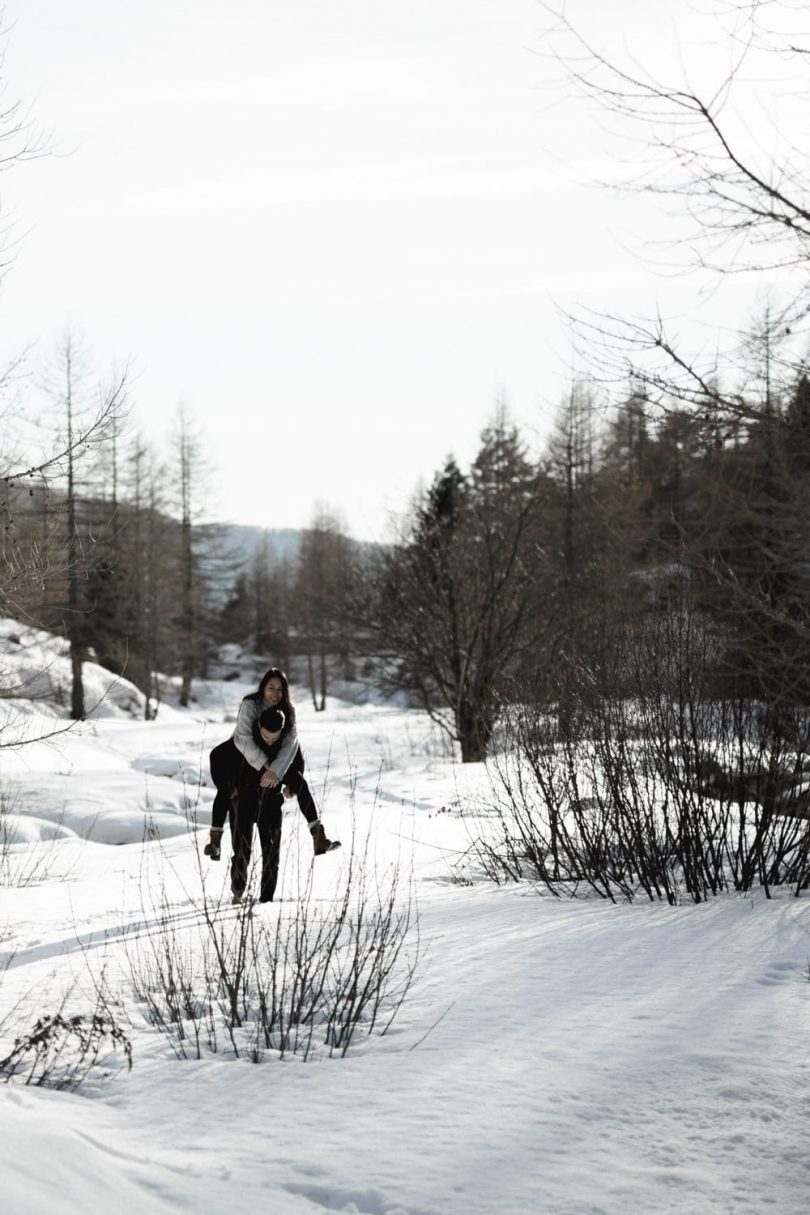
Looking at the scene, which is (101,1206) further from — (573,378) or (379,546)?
(379,546)

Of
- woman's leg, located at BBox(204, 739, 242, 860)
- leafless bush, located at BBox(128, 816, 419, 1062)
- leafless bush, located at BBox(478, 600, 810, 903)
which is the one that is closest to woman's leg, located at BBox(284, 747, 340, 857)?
woman's leg, located at BBox(204, 739, 242, 860)

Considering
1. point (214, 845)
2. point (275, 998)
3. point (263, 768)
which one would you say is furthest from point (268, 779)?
point (275, 998)

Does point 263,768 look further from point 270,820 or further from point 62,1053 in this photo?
point 62,1053

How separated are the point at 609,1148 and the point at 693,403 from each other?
9.39 feet

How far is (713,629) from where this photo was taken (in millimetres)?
7285

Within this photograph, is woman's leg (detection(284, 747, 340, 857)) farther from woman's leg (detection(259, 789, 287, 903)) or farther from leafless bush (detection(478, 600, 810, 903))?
leafless bush (detection(478, 600, 810, 903))

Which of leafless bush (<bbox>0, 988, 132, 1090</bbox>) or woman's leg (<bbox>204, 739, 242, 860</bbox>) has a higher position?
woman's leg (<bbox>204, 739, 242, 860</bbox>)

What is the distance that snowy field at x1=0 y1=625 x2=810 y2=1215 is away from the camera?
11.1 ft

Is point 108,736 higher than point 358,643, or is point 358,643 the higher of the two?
point 358,643

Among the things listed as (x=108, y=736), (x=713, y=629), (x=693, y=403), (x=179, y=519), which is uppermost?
(x=179, y=519)

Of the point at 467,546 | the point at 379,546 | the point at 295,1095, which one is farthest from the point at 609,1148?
the point at 379,546

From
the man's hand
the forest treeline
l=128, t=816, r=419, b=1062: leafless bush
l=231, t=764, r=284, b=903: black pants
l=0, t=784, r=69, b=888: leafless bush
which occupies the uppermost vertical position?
the forest treeline

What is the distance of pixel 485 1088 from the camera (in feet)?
13.7

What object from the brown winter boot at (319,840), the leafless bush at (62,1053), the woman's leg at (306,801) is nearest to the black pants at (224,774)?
the woman's leg at (306,801)
